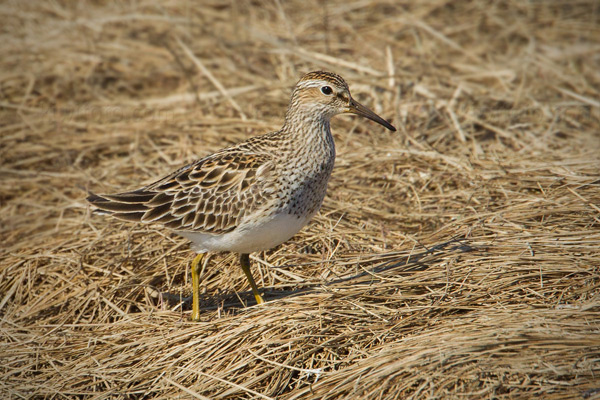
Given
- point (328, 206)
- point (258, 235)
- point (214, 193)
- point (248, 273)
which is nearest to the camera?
point (258, 235)

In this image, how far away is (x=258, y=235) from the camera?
5.39m

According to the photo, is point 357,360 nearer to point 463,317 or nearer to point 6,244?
point 463,317

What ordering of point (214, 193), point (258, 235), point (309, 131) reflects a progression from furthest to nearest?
point (309, 131), point (214, 193), point (258, 235)

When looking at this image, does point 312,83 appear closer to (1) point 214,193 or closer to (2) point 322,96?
(2) point 322,96

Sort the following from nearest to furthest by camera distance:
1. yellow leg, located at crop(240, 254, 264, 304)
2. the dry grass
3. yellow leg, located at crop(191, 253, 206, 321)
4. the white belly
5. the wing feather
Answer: the dry grass → the white belly → the wing feather → yellow leg, located at crop(191, 253, 206, 321) → yellow leg, located at crop(240, 254, 264, 304)

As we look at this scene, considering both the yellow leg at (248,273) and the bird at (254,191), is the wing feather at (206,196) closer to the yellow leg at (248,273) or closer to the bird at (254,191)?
the bird at (254,191)

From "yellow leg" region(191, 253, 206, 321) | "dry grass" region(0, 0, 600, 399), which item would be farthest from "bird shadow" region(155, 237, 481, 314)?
"yellow leg" region(191, 253, 206, 321)

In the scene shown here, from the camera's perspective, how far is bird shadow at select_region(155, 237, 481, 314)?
571cm

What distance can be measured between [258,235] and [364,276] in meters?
1.07

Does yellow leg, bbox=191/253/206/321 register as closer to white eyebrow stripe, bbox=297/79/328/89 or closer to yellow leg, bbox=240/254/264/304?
yellow leg, bbox=240/254/264/304

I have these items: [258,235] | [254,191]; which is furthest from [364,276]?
[254,191]

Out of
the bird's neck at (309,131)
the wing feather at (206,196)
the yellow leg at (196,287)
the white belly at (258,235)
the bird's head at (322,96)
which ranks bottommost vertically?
the yellow leg at (196,287)

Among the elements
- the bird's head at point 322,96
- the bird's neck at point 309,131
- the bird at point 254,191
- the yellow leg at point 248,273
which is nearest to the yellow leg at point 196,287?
the bird at point 254,191

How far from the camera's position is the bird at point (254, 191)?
5.41 metres
